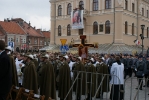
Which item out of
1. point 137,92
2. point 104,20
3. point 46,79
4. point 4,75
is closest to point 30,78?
point 46,79

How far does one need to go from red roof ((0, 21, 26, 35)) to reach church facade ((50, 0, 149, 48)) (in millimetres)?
20447

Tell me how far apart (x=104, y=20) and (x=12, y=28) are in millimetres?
32814

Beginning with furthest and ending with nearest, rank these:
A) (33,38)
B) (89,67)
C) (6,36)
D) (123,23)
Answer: (33,38) → (6,36) → (123,23) → (89,67)

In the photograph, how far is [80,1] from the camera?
42.8 m

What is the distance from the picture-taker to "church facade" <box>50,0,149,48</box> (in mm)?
38562

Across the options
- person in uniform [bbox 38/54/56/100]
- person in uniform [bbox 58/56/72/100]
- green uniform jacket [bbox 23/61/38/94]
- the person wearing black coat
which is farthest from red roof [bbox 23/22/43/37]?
the person wearing black coat

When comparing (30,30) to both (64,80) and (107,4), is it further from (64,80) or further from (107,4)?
(64,80)

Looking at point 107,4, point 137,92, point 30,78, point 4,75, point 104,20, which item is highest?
point 107,4

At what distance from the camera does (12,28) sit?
64375mm

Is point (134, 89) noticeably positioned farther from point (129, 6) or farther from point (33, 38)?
point (33, 38)

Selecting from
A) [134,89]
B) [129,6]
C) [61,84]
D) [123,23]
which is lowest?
[134,89]

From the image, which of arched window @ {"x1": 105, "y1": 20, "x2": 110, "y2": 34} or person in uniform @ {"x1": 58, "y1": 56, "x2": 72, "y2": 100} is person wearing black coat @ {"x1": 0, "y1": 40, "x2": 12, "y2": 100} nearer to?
person in uniform @ {"x1": 58, "y1": 56, "x2": 72, "y2": 100}

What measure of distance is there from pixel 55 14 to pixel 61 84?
38.0 meters

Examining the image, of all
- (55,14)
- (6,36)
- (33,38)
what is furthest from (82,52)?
(33,38)
